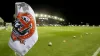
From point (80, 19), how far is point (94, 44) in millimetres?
86502

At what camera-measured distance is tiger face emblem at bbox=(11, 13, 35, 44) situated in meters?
10.1

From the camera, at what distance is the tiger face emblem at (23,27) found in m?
10.1

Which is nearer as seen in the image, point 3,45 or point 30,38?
point 30,38

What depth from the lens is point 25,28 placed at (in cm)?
1017

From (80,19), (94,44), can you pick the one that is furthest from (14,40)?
(80,19)

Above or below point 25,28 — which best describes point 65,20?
below

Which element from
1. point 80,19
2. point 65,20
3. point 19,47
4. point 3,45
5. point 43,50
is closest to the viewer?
point 19,47

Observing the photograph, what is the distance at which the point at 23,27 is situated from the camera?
10.2m

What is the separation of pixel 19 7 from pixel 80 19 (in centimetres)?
9692

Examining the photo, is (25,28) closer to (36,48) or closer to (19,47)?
(19,47)

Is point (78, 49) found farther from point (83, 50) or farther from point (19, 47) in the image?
point (19, 47)

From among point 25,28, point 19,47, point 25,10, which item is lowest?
point 19,47

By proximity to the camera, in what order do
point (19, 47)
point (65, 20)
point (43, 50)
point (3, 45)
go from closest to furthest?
point (19, 47) < point (43, 50) < point (3, 45) < point (65, 20)

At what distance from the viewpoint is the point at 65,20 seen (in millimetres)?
115938
